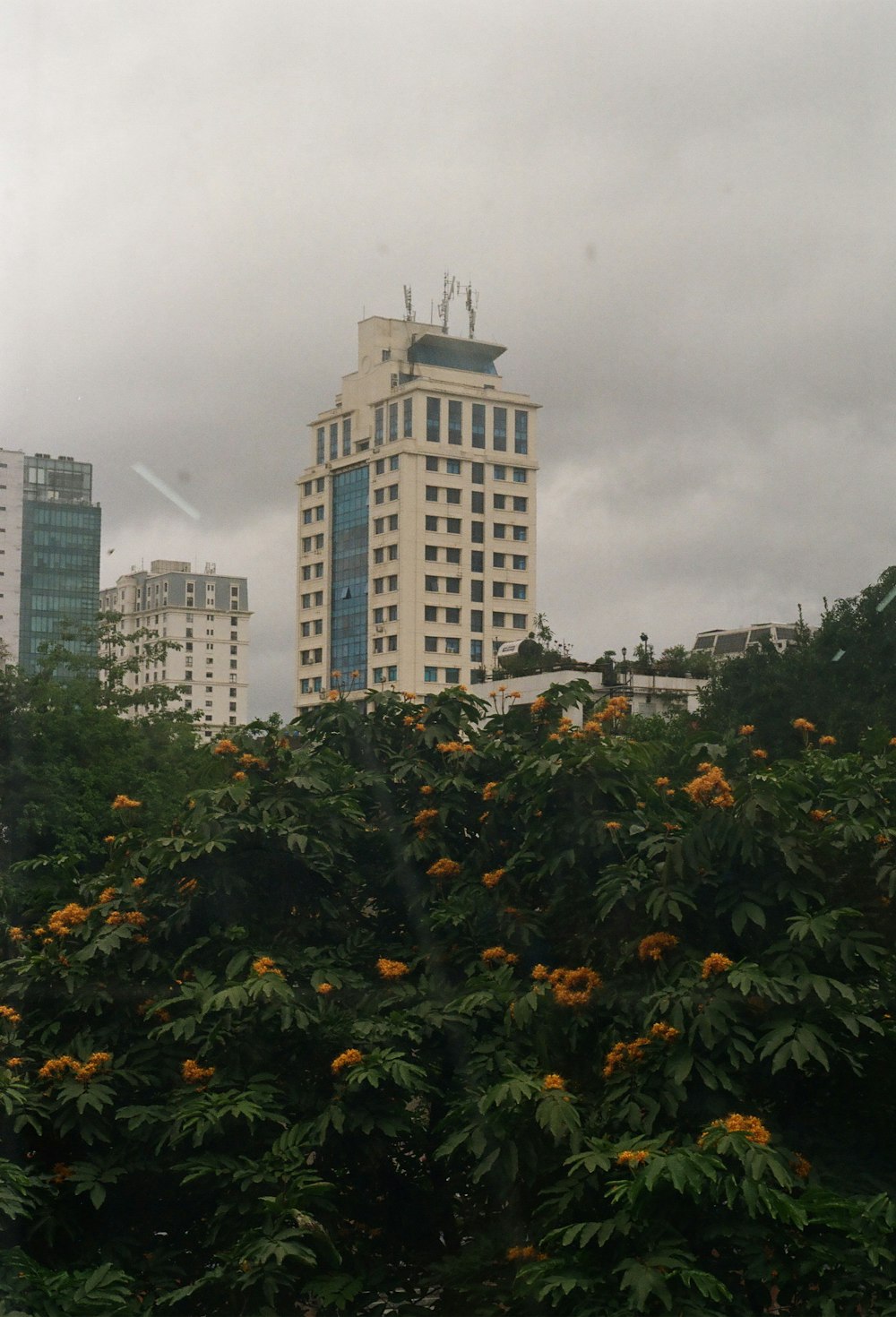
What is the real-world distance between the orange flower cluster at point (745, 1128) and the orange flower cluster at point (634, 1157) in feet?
0.62

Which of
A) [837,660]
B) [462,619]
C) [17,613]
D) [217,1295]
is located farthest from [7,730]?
[17,613]

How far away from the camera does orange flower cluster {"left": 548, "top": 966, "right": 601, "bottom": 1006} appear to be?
5.25 m

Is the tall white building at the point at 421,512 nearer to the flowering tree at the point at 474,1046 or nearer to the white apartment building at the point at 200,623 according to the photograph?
the white apartment building at the point at 200,623

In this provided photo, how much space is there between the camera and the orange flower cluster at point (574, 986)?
525 centimetres

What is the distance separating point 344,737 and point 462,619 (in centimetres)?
7516

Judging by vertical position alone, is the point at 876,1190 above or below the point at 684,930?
below

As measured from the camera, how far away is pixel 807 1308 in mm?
4406

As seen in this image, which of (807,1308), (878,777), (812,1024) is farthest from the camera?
(878,777)

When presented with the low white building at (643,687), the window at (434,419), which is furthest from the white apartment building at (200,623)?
the low white building at (643,687)

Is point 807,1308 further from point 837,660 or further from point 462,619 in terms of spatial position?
point 462,619

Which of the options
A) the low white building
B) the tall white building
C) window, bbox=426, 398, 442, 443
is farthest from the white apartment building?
the low white building

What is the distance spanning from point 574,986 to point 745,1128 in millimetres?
961

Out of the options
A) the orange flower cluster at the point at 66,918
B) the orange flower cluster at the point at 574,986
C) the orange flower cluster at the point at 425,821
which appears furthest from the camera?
the orange flower cluster at the point at 425,821

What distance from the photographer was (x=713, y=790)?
17.5 feet
